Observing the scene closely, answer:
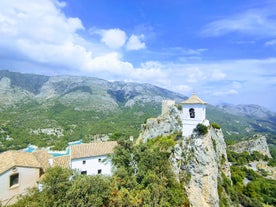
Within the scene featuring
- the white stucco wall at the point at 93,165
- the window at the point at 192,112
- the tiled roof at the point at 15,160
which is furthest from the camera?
the window at the point at 192,112

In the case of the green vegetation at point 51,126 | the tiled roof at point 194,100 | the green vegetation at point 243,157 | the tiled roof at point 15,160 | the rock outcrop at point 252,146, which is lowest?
the green vegetation at point 243,157

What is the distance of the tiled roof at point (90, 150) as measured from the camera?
35719 mm

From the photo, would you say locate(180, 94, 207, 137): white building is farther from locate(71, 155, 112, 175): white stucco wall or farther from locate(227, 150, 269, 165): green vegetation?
locate(227, 150, 269, 165): green vegetation

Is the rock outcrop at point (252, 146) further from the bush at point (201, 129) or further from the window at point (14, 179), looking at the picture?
the window at point (14, 179)

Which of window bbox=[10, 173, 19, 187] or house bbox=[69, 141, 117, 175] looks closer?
window bbox=[10, 173, 19, 187]

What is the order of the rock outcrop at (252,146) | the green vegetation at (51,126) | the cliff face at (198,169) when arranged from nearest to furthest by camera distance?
1. the cliff face at (198,169)
2. the rock outcrop at (252,146)
3. the green vegetation at (51,126)

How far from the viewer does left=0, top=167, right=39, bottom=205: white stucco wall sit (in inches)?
1008

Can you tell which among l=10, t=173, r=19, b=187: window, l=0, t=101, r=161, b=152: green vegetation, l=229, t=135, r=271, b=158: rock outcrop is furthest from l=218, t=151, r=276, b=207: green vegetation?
l=0, t=101, r=161, b=152: green vegetation

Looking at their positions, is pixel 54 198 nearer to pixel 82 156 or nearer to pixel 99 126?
pixel 82 156

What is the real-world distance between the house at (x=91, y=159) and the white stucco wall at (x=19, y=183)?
268 inches

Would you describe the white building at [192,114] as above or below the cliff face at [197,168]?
above

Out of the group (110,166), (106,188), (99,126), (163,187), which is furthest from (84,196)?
(99,126)

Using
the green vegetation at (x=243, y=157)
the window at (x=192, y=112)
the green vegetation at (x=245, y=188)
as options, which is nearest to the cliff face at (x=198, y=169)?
the window at (x=192, y=112)

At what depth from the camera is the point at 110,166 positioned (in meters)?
38.1
